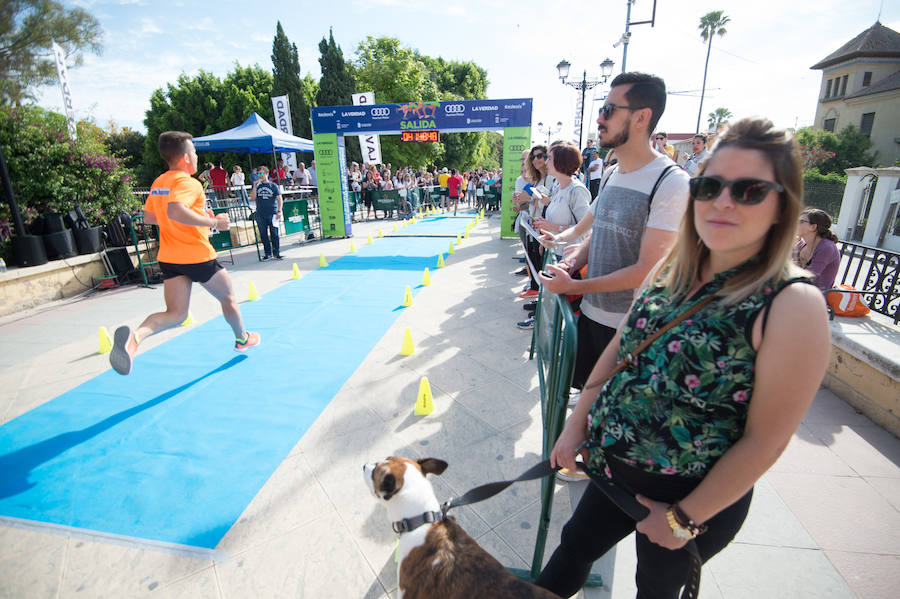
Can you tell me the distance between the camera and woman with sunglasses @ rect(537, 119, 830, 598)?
0.95 m

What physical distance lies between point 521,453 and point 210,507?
2.20m

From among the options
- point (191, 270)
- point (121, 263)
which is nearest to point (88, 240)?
point (121, 263)

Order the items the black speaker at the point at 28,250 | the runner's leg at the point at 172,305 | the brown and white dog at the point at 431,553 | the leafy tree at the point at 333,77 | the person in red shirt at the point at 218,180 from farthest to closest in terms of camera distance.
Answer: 1. the leafy tree at the point at 333,77
2. the person in red shirt at the point at 218,180
3. the black speaker at the point at 28,250
4. the runner's leg at the point at 172,305
5. the brown and white dog at the point at 431,553

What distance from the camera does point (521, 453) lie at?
305 cm

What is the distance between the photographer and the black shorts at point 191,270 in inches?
160

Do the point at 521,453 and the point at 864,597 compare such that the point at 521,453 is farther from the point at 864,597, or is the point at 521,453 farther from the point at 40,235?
the point at 40,235

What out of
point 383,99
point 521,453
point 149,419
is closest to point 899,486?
point 521,453

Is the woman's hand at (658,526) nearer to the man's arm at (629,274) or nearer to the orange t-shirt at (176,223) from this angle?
the man's arm at (629,274)

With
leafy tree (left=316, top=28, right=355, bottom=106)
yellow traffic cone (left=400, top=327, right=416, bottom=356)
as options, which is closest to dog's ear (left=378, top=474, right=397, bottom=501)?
yellow traffic cone (left=400, top=327, right=416, bottom=356)

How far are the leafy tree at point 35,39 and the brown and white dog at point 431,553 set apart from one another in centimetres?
2585

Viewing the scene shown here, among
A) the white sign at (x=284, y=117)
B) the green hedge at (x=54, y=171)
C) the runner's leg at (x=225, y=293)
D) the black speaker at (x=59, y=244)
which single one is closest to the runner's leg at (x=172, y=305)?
the runner's leg at (x=225, y=293)

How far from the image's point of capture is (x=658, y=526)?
3.81 ft

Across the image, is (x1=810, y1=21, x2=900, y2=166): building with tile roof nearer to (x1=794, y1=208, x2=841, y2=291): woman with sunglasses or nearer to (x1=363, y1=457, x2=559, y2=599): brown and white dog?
(x1=794, y1=208, x2=841, y2=291): woman with sunglasses

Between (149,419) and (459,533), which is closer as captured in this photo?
(459,533)
